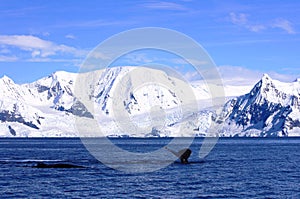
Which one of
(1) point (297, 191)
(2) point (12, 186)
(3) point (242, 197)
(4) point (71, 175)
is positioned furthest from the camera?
(4) point (71, 175)

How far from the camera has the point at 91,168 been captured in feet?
446

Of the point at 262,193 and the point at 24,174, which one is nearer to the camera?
the point at 262,193

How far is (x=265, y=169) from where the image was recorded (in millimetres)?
137625

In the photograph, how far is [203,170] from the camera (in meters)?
133

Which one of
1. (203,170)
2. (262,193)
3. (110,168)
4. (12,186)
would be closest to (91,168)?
(110,168)

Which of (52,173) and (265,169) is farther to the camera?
(265,169)

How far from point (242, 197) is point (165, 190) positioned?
1320 cm

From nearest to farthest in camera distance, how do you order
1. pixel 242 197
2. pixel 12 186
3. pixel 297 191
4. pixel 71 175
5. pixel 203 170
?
pixel 242 197
pixel 297 191
pixel 12 186
pixel 71 175
pixel 203 170

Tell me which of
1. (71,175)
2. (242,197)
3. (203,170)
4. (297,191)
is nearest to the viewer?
(242,197)

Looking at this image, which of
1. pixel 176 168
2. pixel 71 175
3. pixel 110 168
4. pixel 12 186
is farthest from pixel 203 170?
pixel 12 186

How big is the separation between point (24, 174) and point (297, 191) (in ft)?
183

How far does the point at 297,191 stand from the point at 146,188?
79.1 ft

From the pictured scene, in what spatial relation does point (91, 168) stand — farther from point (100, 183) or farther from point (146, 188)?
point (146, 188)

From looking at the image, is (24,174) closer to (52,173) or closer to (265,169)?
(52,173)
